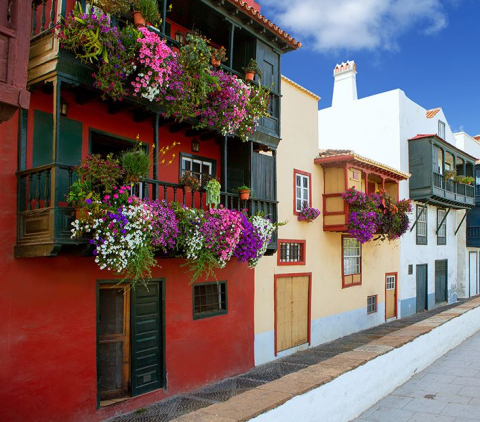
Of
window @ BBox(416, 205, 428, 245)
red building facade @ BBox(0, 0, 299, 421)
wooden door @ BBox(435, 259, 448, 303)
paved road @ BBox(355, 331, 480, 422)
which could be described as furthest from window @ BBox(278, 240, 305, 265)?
wooden door @ BBox(435, 259, 448, 303)

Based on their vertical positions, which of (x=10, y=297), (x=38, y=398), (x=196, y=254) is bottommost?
(x=38, y=398)

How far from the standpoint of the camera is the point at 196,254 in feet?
27.8

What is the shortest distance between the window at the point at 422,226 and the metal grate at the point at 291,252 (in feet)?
30.6

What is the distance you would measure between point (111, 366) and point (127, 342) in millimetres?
497

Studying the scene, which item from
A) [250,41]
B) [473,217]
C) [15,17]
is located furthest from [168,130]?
[473,217]

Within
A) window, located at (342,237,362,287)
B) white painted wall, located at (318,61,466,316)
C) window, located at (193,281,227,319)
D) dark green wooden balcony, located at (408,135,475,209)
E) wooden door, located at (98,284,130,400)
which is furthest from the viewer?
dark green wooden balcony, located at (408,135,475,209)

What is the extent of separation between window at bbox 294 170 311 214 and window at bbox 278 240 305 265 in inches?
38.0

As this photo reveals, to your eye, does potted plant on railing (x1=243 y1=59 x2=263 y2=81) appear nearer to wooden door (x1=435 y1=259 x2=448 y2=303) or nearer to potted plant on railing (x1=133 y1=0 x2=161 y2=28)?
potted plant on railing (x1=133 y1=0 x2=161 y2=28)

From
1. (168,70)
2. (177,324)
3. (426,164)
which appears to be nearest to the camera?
(168,70)

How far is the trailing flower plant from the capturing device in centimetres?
1463

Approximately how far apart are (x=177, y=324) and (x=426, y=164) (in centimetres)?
1481

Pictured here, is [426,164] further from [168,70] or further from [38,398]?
[38,398]

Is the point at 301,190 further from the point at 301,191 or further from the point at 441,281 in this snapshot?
the point at 441,281

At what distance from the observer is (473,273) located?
2861 cm
